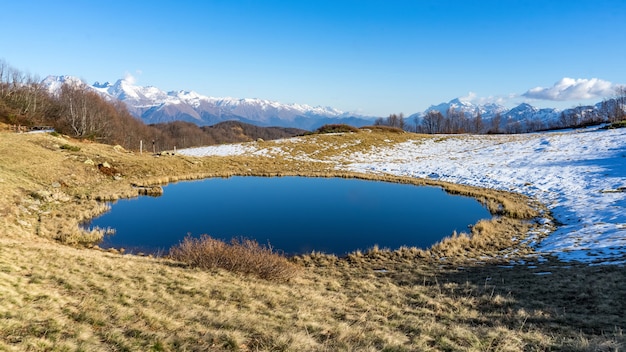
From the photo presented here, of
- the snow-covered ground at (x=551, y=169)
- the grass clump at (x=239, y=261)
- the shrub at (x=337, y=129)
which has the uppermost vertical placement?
the shrub at (x=337, y=129)

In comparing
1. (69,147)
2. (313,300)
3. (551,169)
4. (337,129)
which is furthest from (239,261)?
(337,129)

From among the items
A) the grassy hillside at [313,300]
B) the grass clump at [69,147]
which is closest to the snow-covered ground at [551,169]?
the grassy hillside at [313,300]

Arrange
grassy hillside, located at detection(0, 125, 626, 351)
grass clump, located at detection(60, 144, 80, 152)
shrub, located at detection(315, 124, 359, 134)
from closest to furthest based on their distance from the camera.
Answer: grassy hillside, located at detection(0, 125, 626, 351) → grass clump, located at detection(60, 144, 80, 152) → shrub, located at detection(315, 124, 359, 134)

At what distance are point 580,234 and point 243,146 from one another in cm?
5293

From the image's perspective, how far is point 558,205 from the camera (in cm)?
2791

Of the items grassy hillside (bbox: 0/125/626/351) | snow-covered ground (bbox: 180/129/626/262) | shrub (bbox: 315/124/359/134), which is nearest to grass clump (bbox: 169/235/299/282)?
grassy hillside (bbox: 0/125/626/351)

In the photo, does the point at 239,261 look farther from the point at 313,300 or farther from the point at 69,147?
the point at 69,147

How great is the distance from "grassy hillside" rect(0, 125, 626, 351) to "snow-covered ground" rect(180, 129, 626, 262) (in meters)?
4.13

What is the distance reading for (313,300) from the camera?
1108 cm

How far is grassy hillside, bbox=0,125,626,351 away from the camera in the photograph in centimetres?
720

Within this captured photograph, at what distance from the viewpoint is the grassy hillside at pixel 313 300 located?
7203 millimetres

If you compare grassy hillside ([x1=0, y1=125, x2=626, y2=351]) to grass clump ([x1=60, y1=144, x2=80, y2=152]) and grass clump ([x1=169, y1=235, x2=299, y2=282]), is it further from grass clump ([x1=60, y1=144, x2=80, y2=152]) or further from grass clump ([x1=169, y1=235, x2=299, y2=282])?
grass clump ([x1=60, y1=144, x2=80, y2=152])

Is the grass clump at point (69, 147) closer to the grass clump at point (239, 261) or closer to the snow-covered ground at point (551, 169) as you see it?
the snow-covered ground at point (551, 169)

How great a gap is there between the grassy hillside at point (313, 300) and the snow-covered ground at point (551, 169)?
413cm
